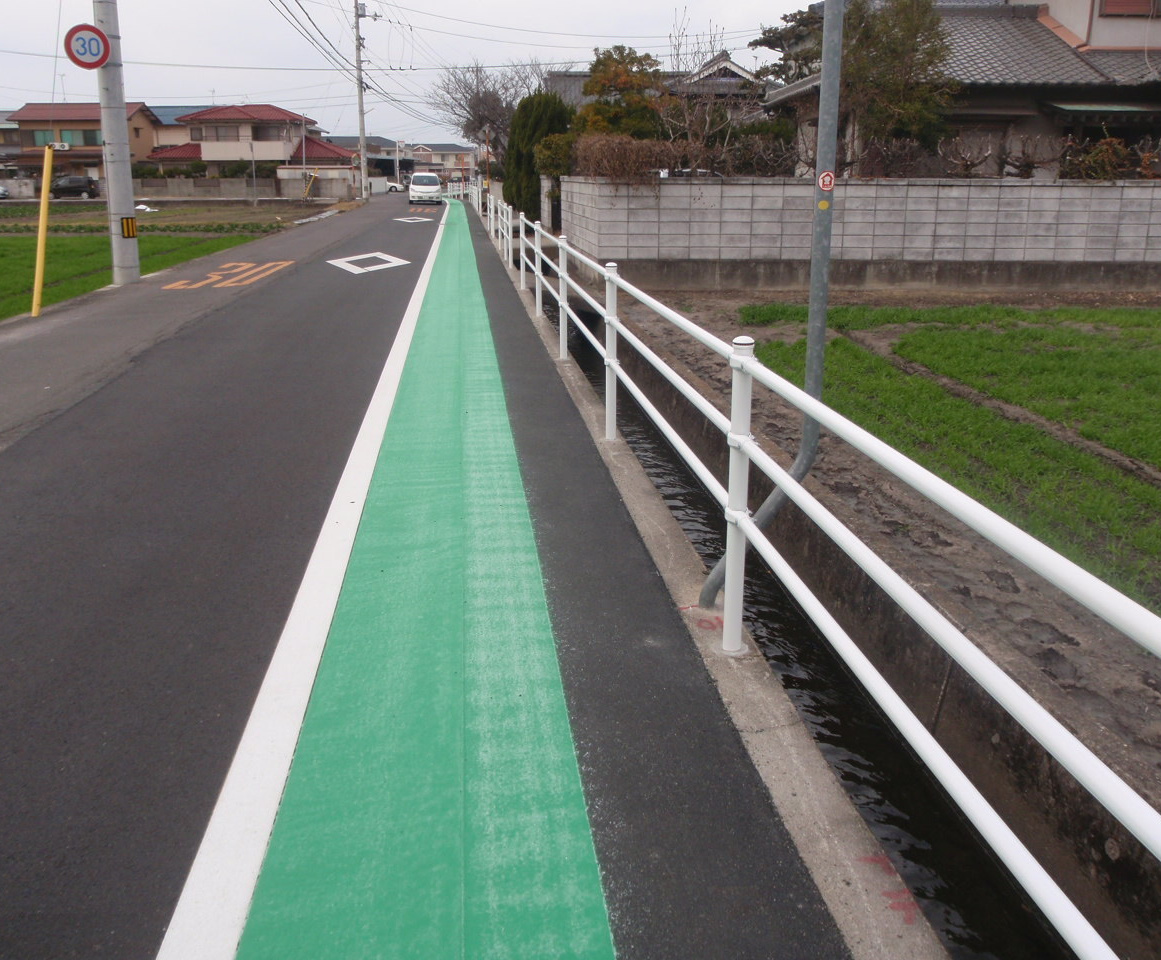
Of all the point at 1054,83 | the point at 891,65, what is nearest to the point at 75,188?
the point at 891,65

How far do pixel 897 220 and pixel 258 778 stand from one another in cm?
1165

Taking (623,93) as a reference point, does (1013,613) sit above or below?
below

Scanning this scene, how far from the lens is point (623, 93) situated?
23531mm

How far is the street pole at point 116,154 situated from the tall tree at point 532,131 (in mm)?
10745

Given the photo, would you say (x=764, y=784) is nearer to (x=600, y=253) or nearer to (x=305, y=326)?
(x=305, y=326)

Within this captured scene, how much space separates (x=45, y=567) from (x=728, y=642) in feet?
9.37

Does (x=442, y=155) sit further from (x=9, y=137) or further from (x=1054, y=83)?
(x=1054, y=83)

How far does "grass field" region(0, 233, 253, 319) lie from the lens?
1304 cm

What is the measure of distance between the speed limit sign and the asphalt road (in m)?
5.38

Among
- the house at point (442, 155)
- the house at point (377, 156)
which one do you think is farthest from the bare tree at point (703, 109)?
the house at point (442, 155)

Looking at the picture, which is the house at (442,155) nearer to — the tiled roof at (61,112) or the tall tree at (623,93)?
the tiled roof at (61,112)

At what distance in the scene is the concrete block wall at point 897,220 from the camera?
12508 mm

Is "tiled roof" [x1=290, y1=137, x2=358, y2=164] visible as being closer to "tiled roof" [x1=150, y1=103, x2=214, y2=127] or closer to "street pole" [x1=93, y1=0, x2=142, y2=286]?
"tiled roof" [x1=150, y1=103, x2=214, y2=127]

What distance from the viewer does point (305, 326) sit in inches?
412
